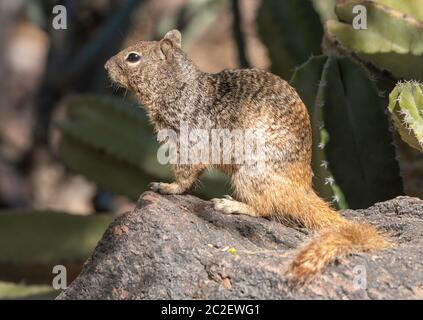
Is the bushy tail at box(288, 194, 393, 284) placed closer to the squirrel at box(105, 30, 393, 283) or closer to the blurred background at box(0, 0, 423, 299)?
the squirrel at box(105, 30, 393, 283)

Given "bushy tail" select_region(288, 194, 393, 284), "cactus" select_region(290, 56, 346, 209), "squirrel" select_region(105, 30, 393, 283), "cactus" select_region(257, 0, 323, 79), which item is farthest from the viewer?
"cactus" select_region(257, 0, 323, 79)

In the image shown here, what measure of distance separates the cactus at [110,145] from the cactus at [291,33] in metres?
1.08

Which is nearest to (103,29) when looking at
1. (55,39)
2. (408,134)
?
(55,39)

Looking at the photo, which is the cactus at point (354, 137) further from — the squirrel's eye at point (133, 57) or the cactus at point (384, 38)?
the squirrel's eye at point (133, 57)

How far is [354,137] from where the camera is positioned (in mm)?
5078

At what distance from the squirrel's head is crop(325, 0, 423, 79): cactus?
1.44m

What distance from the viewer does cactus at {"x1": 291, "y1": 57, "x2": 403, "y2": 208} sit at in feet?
16.6

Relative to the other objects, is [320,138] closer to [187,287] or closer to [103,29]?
[187,287]

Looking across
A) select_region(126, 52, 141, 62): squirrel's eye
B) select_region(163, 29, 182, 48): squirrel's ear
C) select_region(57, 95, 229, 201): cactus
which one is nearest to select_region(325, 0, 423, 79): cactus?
select_region(163, 29, 182, 48): squirrel's ear

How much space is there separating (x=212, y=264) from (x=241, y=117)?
857 mm

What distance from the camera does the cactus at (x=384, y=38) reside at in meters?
5.40

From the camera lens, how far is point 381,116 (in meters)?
5.08

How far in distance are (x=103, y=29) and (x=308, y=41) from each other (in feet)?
8.00
